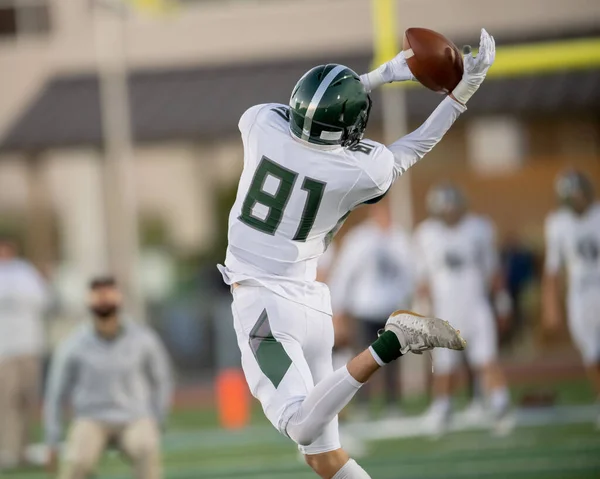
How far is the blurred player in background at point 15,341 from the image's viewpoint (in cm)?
1118

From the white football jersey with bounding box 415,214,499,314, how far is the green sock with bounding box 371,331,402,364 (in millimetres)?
6816

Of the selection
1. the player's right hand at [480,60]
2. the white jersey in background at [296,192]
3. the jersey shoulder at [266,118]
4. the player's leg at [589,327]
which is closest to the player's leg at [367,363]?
the white jersey in background at [296,192]

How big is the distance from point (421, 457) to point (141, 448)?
8.96ft

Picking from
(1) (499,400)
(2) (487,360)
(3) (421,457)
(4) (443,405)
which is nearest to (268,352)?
(3) (421,457)

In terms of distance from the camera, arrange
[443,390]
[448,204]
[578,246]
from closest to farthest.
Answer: [578,246] < [443,390] < [448,204]

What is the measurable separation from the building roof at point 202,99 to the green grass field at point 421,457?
6.64 meters

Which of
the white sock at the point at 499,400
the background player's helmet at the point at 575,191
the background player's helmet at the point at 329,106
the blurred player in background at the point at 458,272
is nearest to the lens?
the background player's helmet at the point at 329,106

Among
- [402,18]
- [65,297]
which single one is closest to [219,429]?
[65,297]

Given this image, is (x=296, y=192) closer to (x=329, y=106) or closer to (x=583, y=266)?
(x=329, y=106)

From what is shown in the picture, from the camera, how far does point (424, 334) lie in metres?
4.70

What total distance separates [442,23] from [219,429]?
7816 mm

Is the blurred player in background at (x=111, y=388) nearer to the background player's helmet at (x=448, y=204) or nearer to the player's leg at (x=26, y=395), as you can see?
the player's leg at (x=26, y=395)

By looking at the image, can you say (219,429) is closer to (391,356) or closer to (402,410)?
(402,410)

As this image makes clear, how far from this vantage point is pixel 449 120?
539 centimetres
